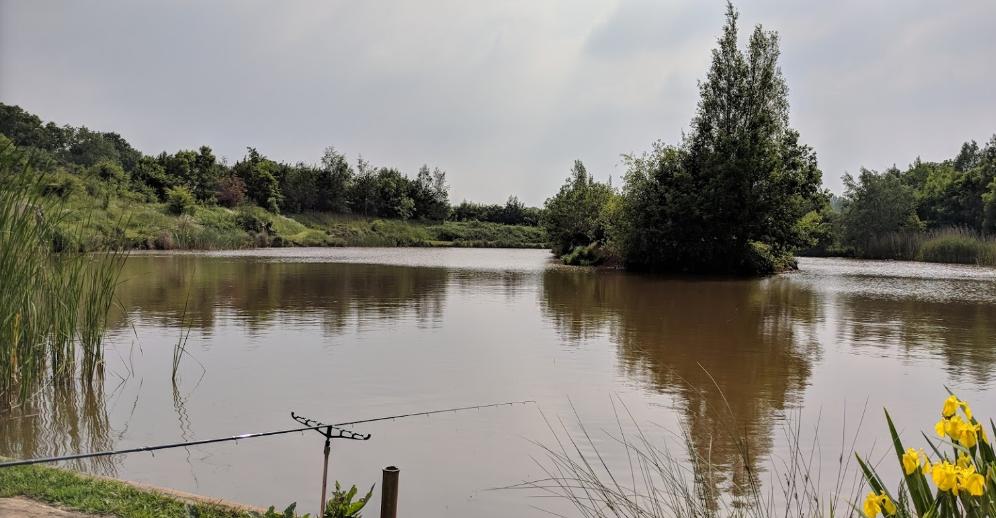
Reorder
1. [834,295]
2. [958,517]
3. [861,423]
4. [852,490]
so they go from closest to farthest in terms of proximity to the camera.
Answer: [958,517] < [852,490] < [861,423] < [834,295]

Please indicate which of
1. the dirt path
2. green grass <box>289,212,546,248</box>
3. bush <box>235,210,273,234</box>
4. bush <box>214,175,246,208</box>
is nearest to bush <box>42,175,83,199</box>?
the dirt path

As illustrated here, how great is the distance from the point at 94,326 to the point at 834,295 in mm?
17633

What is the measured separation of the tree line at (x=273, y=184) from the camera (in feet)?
162

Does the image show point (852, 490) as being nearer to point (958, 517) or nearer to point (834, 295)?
point (958, 517)

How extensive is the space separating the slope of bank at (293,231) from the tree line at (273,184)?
1.74 metres

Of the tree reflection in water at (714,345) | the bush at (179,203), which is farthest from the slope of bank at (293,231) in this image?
the tree reflection in water at (714,345)

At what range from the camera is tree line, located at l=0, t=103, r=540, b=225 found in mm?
49281

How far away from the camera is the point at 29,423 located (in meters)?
5.39

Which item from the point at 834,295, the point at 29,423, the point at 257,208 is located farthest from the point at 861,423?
the point at 257,208


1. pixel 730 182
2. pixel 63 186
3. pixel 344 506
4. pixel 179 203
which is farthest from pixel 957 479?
pixel 179 203

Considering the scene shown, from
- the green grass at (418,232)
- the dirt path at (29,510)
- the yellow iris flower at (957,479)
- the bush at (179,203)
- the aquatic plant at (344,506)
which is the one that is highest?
the bush at (179,203)

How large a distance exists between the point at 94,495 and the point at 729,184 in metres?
24.9

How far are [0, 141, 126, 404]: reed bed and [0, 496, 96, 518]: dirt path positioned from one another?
2249 millimetres

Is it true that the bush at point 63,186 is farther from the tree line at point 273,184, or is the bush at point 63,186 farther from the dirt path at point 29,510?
the tree line at point 273,184
